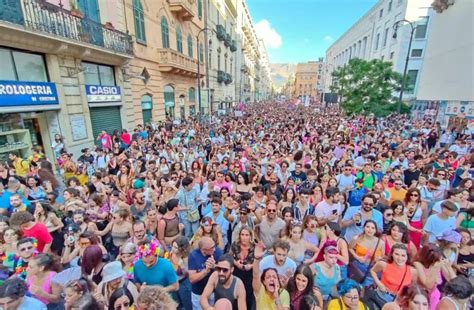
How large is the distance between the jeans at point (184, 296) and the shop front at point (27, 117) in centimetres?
773

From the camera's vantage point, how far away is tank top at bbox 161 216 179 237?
3.77 m

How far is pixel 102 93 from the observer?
38.0ft

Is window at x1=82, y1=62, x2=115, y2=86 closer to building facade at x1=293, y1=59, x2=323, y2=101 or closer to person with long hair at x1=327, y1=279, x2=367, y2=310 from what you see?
person with long hair at x1=327, y1=279, x2=367, y2=310

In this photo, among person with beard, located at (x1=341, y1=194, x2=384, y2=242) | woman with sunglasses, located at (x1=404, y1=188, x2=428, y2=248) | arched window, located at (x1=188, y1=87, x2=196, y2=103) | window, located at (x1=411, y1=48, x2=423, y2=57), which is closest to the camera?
person with beard, located at (x1=341, y1=194, x2=384, y2=242)

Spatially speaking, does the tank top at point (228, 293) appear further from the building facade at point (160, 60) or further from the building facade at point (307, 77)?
the building facade at point (307, 77)

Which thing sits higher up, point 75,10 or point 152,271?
point 75,10

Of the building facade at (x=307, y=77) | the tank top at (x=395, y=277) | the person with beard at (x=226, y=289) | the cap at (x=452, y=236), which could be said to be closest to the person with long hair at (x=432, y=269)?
the tank top at (x=395, y=277)

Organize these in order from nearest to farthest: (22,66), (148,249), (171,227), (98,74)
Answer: (148,249)
(171,227)
(22,66)
(98,74)

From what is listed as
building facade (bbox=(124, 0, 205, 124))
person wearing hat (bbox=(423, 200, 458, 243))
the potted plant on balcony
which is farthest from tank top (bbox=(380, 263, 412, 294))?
building facade (bbox=(124, 0, 205, 124))

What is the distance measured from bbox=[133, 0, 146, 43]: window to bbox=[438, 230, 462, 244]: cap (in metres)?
15.9

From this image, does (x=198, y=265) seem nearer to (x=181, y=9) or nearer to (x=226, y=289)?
(x=226, y=289)

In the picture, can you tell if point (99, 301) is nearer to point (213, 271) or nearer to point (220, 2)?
point (213, 271)

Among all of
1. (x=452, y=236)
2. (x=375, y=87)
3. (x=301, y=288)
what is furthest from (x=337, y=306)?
(x=375, y=87)

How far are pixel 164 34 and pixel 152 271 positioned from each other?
1806 cm
